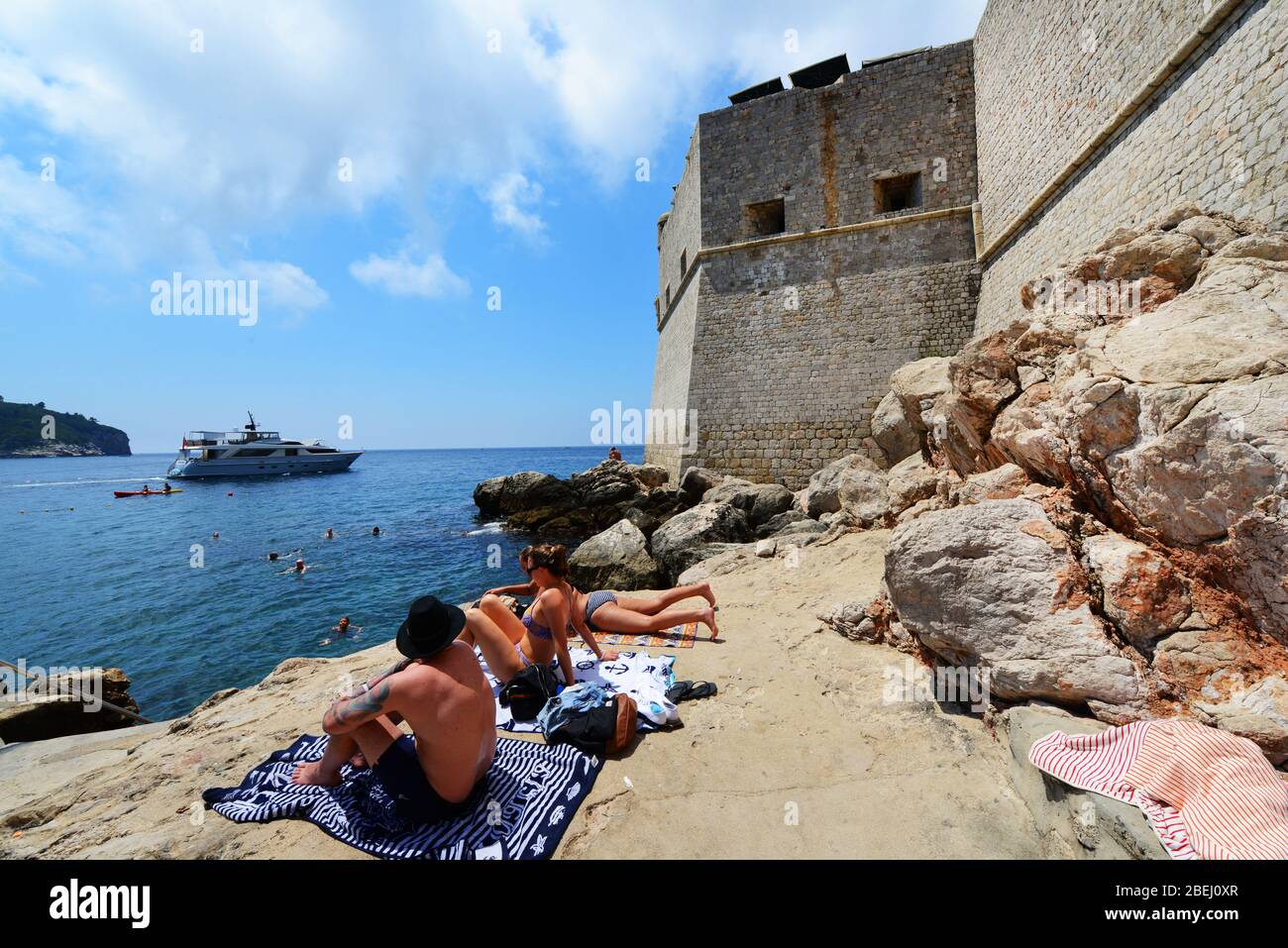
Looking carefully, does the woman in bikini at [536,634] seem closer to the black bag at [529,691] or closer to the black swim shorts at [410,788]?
the black bag at [529,691]

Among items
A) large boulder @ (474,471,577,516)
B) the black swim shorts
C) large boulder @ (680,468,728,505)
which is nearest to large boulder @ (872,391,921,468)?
large boulder @ (680,468,728,505)

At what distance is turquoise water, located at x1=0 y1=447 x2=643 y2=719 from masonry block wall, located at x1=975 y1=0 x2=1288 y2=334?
12316 millimetres

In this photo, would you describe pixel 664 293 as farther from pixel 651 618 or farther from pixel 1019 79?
pixel 651 618

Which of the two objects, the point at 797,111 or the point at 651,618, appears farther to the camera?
the point at 797,111

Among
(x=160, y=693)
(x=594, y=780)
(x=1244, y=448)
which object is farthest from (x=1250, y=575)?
(x=160, y=693)

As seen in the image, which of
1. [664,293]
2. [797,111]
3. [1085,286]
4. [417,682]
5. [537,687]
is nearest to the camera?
[417,682]

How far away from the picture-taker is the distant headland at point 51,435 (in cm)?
8269

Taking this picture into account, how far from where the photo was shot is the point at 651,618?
4523 mm

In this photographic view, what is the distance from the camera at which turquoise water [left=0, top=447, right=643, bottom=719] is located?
8602 mm

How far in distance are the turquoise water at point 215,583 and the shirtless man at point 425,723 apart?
22.7ft

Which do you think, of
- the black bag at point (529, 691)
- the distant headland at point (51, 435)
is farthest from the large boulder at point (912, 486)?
the distant headland at point (51, 435)

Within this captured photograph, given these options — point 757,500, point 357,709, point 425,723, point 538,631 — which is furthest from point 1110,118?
point 357,709

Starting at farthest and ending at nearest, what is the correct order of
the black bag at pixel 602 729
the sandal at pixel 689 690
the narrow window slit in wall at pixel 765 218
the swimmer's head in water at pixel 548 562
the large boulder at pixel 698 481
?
1. the narrow window slit in wall at pixel 765 218
2. the large boulder at pixel 698 481
3. the swimmer's head in water at pixel 548 562
4. the sandal at pixel 689 690
5. the black bag at pixel 602 729
